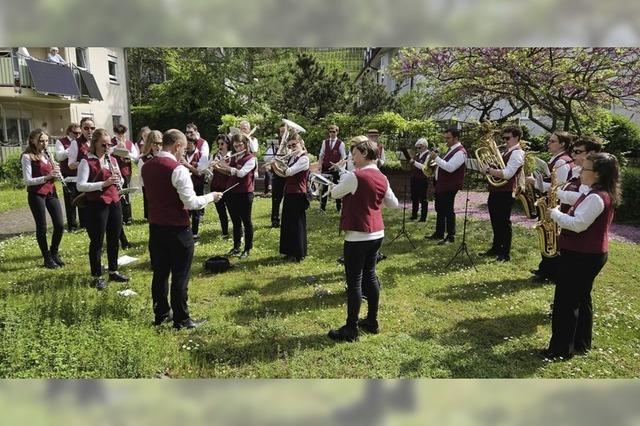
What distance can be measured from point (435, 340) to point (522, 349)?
78 centimetres

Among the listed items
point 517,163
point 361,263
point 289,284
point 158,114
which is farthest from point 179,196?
point 158,114

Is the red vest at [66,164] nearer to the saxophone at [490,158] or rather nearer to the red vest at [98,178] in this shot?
the red vest at [98,178]

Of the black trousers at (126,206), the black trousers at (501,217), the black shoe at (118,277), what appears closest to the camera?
the black shoe at (118,277)

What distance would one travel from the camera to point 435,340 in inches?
179

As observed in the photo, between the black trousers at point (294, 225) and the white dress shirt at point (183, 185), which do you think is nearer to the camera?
the white dress shirt at point (183, 185)

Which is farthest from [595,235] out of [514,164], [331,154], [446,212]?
[331,154]

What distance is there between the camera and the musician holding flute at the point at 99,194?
5.43 metres

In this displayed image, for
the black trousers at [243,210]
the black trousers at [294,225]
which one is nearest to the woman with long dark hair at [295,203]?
the black trousers at [294,225]

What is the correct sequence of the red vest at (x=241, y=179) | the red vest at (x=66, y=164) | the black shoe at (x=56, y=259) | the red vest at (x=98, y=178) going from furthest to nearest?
the red vest at (x=66, y=164), the red vest at (x=241, y=179), the black shoe at (x=56, y=259), the red vest at (x=98, y=178)

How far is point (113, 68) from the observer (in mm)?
11828

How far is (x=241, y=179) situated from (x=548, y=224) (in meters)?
4.02

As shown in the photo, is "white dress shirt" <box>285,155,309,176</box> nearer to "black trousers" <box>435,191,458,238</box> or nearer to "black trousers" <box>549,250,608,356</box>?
"black trousers" <box>435,191,458,238</box>

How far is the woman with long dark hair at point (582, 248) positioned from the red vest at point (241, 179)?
4142 mm

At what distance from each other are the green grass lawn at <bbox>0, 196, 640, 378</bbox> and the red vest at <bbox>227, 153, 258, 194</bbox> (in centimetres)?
104
